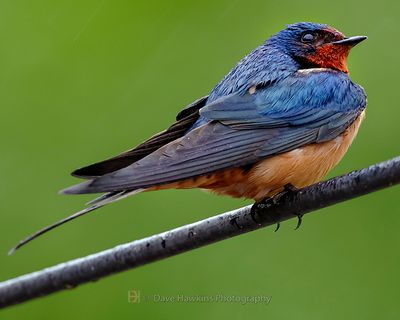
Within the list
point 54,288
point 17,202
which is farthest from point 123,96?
point 54,288

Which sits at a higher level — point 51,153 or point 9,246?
point 51,153

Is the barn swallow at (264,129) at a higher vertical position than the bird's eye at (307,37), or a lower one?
lower

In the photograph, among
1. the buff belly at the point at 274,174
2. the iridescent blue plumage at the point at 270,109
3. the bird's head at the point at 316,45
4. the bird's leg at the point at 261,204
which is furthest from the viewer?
the bird's head at the point at 316,45

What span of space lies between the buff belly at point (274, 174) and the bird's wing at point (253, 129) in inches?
1.4

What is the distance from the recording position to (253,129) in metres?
3.32

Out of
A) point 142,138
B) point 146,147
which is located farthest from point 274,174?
point 142,138

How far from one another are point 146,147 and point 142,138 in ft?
3.71

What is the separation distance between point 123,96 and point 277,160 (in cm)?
129

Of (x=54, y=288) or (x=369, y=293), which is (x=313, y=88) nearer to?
(x=369, y=293)

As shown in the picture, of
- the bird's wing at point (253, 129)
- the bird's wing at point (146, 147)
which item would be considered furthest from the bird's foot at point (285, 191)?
the bird's wing at point (146, 147)

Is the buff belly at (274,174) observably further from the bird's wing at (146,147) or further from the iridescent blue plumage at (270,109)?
the bird's wing at (146,147)

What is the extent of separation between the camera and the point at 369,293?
159 inches

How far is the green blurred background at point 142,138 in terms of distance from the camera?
13.1 feet

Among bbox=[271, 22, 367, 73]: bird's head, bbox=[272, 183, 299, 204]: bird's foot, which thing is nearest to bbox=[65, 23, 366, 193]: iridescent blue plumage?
bbox=[271, 22, 367, 73]: bird's head
